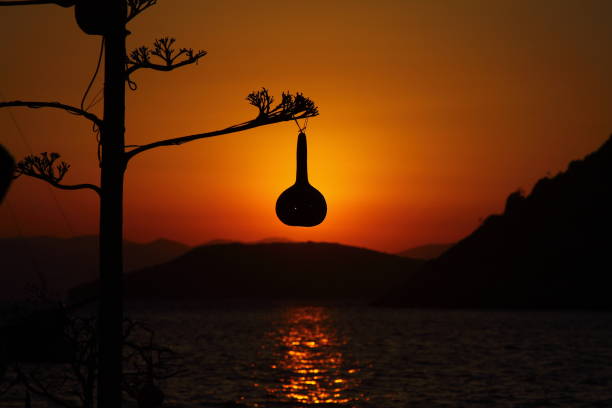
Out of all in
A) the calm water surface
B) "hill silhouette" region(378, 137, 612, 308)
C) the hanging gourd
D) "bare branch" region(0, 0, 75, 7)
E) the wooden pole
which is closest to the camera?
"bare branch" region(0, 0, 75, 7)

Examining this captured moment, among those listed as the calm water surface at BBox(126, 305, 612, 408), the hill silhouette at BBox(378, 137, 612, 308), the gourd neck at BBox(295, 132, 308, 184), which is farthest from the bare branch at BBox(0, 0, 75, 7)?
the hill silhouette at BBox(378, 137, 612, 308)

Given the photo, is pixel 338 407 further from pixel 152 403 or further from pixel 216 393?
pixel 152 403

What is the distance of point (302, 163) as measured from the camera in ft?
19.1

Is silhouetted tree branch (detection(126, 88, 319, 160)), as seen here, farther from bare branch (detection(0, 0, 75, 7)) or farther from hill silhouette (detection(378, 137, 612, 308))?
hill silhouette (detection(378, 137, 612, 308))

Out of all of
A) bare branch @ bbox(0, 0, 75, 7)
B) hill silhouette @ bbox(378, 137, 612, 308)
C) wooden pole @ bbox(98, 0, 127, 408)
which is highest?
hill silhouette @ bbox(378, 137, 612, 308)

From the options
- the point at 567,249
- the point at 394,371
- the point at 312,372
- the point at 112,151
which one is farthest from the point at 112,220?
the point at 567,249

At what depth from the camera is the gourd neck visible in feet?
19.0

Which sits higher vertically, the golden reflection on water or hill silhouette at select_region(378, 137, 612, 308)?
hill silhouette at select_region(378, 137, 612, 308)

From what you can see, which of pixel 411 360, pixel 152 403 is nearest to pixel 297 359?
pixel 411 360

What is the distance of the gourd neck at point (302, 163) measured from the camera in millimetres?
5801

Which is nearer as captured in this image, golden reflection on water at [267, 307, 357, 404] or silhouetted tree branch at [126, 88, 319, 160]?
silhouetted tree branch at [126, 88, 319, 160]

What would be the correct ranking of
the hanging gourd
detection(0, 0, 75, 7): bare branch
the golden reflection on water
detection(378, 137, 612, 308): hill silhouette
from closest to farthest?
detection(0, 0, 75, 7): bare branch
the hanging gourd
the golden reflection on water
detection(378, 137, 612, 308): hill silhouette

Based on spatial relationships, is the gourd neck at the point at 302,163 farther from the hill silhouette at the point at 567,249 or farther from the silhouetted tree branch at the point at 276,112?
the hill silhouette at the point at 567,249

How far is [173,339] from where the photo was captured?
3866 inches
